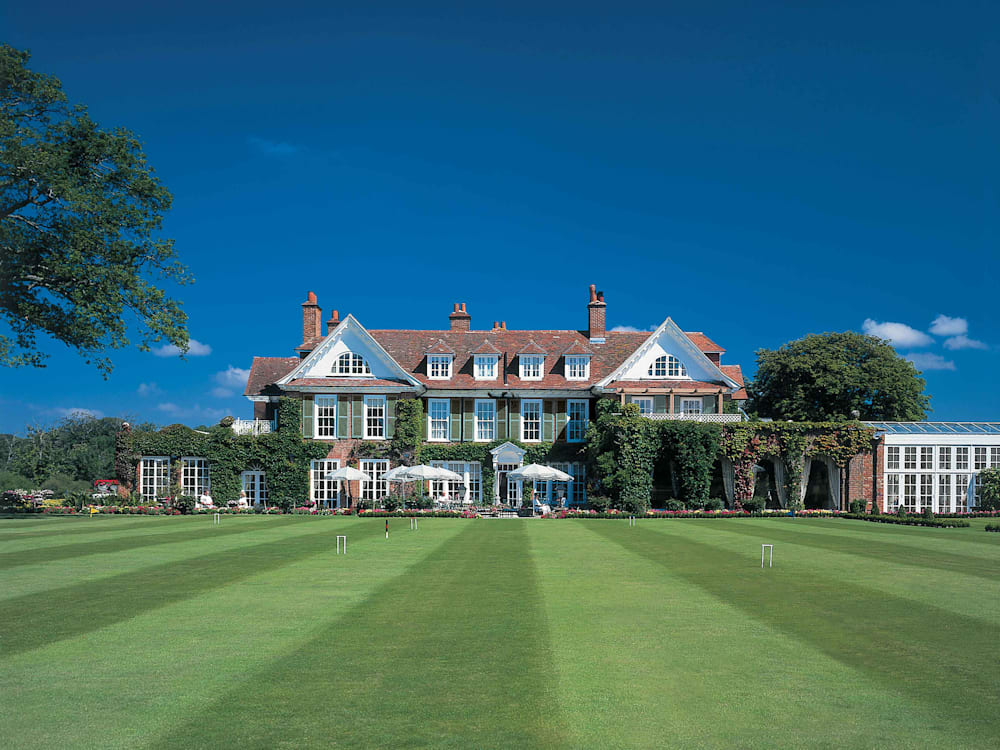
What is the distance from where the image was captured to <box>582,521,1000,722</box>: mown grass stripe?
7715 mm

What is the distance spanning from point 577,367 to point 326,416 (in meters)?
13.6

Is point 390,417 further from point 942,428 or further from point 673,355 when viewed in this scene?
point 942,428

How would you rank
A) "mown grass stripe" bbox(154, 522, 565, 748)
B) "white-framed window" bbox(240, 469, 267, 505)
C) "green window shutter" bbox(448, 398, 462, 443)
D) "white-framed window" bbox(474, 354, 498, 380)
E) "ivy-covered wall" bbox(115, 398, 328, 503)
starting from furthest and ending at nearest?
"white-framed window" bbox(474, 354, 498, 380)
"green window shutter" bbox(448, 398, 462, 443)
"white-framed window" bbox(240, 469, 267, 505)
"ivy-covered wall" bbox(115, 398, 328, 503)
"mown grass stripe" bbox(154, 522, 565, 748)

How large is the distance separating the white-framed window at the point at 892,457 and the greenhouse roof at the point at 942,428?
0.78 m

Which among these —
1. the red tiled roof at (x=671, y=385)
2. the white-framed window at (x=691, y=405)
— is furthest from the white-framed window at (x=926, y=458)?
the white-framed window at (x=691, y=405)

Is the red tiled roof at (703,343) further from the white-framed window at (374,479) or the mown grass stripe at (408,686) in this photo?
the mown grass stripe at (408,686)

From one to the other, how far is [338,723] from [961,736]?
5086 millimetres

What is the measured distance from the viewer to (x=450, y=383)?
4212cm

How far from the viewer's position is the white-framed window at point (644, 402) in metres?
40.8

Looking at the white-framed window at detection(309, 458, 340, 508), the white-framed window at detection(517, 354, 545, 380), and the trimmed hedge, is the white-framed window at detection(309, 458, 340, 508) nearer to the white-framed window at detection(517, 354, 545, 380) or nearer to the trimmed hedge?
the white-framed window at detection(517, 354, 545, 380)

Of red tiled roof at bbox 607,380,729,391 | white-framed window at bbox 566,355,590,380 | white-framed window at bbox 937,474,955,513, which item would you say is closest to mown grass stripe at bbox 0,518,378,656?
red tiled roof at bbox 607,380,729,391

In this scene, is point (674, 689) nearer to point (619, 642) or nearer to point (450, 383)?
point (619, 642)

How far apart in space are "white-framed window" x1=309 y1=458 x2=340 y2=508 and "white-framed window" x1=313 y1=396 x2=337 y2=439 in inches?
55.4

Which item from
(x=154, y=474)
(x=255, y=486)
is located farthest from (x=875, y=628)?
(x=154, y=474)
